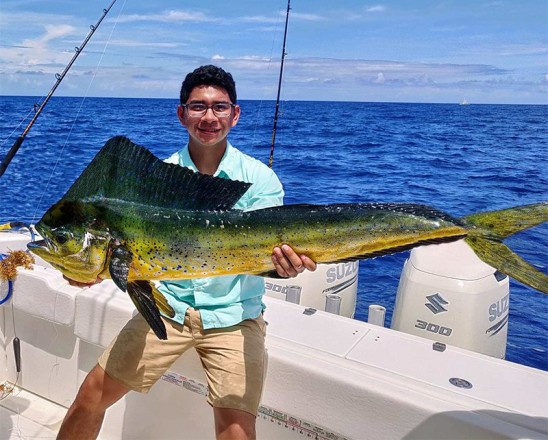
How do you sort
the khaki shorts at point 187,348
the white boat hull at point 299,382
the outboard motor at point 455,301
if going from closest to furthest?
the white boat hull at point 299,382
the khaki shorts at point 187,348
the outboard motor at point 455,301

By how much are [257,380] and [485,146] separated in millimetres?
27837

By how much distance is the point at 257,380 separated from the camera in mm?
2127

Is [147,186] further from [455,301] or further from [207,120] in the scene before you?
[455,301]

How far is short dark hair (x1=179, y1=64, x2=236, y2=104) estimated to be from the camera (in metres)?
2.25

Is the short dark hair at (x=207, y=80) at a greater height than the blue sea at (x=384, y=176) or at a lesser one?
greater

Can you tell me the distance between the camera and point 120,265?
1.69 m

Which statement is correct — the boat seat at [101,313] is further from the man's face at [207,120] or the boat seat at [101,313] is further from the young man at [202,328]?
the man's face at [207,120]

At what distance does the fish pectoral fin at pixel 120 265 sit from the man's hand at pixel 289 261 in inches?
18.4

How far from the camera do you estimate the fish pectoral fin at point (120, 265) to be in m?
1.66

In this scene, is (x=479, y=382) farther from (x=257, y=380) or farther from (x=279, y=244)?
(x=279, y=244)

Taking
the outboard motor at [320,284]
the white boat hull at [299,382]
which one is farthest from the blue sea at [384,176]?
the outboard motor at [320,284]

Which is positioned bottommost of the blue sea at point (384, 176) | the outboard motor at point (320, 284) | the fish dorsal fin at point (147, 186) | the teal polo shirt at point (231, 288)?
the blue sea at point (384, 176)

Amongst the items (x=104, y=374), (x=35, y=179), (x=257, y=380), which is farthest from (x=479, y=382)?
(x=35, y=179)

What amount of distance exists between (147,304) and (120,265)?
153 mm
